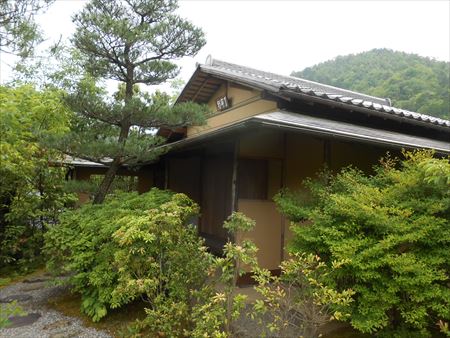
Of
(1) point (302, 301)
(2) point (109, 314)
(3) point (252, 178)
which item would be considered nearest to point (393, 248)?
(1) point (302, 301)

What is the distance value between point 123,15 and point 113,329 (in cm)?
591

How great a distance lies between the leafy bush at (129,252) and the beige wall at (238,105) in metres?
3.04

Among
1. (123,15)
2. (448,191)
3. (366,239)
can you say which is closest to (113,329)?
(366,239)

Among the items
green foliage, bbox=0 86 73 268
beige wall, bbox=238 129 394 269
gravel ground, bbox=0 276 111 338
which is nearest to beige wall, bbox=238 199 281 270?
beige wall, bbox=238 129 394 269

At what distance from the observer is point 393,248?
336 cm

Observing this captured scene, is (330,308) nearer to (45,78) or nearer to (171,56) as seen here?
(171,56)

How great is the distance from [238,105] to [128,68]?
2785 mm

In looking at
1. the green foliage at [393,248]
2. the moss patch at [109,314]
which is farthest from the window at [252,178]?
the moss patch at [109,314]

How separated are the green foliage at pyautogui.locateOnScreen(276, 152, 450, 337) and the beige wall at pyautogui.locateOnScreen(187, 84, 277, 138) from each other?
11.8ft

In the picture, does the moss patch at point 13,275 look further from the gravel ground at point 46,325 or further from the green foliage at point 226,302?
the green foliage at point 226,302

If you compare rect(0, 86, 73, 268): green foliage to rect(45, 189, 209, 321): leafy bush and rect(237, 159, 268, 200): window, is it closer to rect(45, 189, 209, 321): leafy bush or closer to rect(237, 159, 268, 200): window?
rect(45, 189, 209, 321): leafy bush

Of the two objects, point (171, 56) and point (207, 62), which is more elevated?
point (207, 62)

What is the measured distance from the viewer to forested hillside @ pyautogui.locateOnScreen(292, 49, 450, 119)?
70.0 feet

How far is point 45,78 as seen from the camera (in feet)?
46.1
